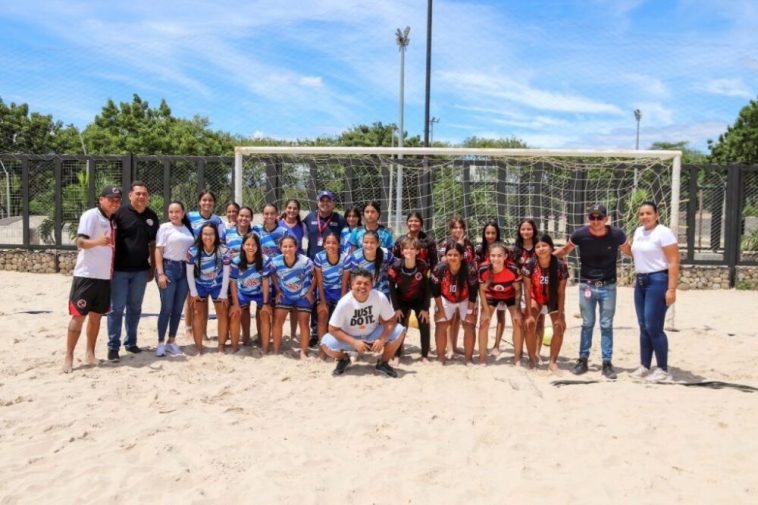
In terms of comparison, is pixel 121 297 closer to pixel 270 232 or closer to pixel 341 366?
pixel 270 232

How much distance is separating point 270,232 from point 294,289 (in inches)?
31.1

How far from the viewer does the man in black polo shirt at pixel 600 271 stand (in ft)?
17.4

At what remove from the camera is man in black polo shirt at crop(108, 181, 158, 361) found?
5414 millimetres

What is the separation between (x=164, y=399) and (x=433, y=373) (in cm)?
218

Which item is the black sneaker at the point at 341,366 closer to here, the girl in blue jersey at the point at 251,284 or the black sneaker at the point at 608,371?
the girl in blue jersey at the point at 251,284

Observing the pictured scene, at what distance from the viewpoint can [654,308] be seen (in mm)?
5121

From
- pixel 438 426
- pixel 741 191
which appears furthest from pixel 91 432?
pixel 741 191

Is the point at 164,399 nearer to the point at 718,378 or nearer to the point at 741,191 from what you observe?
the point at 718,378

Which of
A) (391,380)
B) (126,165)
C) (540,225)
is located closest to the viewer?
(391,380)

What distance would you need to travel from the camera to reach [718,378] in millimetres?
5418

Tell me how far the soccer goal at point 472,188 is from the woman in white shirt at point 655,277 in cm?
474

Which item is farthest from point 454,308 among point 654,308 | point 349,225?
point 654,308

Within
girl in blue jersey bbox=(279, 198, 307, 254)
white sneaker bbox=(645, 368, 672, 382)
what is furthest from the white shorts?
girl in blue jersey bbox=(279, 198, 307, 254)

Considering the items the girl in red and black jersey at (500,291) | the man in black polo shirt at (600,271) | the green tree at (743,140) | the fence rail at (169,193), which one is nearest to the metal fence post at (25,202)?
the fence rail at (169,193)
